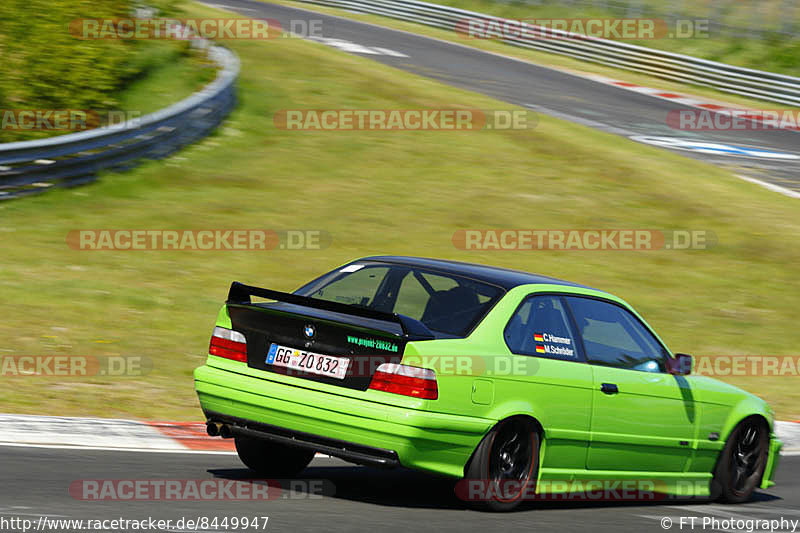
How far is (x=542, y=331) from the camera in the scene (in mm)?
6688

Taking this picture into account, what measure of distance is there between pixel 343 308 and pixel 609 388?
171 cm

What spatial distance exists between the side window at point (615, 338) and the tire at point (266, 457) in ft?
6.07

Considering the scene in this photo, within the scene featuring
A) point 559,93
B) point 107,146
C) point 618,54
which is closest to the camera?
point 107,146

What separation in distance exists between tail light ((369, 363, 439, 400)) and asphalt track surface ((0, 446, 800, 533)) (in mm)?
681

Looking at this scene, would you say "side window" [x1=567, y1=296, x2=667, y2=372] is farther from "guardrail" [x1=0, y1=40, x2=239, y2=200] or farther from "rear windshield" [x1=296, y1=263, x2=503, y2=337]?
"guardrail" [x1=0, y1=40, x2=239, y2=200]

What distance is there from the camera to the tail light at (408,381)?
596cm

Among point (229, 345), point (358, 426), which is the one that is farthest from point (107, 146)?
point (358, 426)

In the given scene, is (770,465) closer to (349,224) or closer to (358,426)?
(358,426)

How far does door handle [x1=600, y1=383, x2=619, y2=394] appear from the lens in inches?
269

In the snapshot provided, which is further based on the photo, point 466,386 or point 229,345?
point 229,345

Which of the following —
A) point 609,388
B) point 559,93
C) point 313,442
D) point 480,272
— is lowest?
point 559,93

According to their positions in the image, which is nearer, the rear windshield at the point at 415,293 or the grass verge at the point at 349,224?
the rear windshield at the point at 415,293

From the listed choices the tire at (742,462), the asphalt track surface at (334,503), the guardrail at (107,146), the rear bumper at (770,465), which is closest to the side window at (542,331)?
the asphalt track surface at (334,503)

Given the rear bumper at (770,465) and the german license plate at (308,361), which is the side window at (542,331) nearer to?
the german license plate at (308,361)
